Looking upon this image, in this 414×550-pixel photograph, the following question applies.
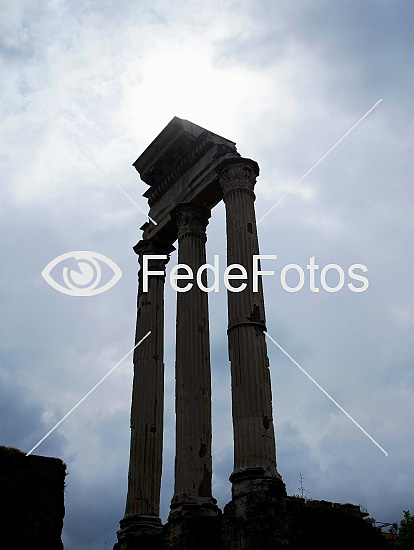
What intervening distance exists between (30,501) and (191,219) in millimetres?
11244

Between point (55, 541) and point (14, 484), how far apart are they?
239 centimetres

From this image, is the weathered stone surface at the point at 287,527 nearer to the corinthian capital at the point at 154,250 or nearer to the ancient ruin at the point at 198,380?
the ancient ruin at the point at 198,380

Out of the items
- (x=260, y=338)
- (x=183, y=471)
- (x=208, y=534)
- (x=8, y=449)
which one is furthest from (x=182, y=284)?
(x=8, y=449)

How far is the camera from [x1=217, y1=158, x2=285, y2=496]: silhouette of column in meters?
12.4

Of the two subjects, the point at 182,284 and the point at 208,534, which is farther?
the point at 182,284

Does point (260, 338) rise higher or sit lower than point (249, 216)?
lower

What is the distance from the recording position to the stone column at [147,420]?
15820 millimetres

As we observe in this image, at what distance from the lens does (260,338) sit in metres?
14.0

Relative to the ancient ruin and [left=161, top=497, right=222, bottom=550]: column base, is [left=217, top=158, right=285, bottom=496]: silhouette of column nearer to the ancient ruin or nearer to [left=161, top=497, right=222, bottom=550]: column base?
the ancient ruin

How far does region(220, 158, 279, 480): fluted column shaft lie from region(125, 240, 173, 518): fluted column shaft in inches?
190

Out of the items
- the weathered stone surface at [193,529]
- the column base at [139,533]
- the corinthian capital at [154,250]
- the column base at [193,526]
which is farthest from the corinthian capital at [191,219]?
the column base at [139,533]

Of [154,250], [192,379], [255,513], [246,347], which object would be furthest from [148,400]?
[255,513]

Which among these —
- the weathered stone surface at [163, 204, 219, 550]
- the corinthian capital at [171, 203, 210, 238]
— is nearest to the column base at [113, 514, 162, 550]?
the weathered stone surface at [163, 204, 219, 550]

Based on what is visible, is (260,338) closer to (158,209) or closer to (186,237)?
(186,237)
